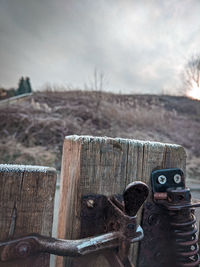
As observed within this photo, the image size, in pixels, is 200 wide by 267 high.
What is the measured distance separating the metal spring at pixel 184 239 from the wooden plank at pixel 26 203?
1.32 feet

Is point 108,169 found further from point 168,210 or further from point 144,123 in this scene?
point 144,123

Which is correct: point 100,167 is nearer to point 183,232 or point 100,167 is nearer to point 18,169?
point 18,169

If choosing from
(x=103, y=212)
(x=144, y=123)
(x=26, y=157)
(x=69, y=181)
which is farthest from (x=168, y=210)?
(x=144, y=123)

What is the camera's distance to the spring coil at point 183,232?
0.58 metres

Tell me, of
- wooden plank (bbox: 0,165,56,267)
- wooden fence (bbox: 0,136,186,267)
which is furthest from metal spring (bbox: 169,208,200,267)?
wooden plank (bbox: 0,165,56,267)

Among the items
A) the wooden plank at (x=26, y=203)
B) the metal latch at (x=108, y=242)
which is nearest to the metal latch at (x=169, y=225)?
the metal latch at (x=108, y=242)

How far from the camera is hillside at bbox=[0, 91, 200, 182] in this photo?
4767mm

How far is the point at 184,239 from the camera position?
1.95 ft

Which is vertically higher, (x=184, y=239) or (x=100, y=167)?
(x=100, y=167)

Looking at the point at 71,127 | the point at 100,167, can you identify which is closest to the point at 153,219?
the point at 100,167

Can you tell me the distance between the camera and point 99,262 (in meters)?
0.58

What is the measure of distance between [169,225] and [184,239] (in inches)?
2.3

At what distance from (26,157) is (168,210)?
14.1ft

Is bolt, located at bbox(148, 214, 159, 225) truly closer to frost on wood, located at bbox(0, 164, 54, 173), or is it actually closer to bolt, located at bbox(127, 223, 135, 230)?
bolt, located at bbox(127, 223, 135, 230)
